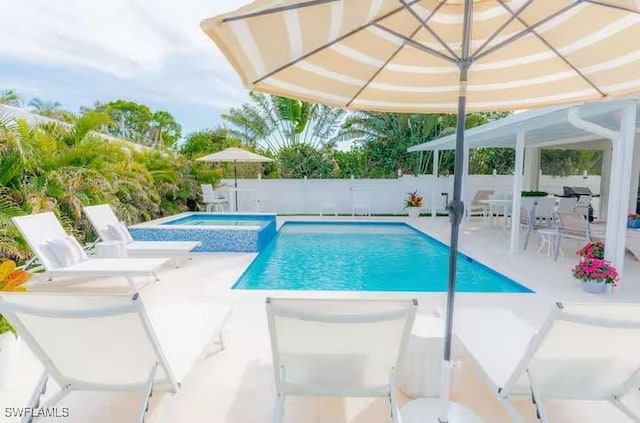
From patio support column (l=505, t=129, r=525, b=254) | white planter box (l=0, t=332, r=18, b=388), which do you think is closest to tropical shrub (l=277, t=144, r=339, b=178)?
patio support column (l=505, t=129, r=525, b=254)

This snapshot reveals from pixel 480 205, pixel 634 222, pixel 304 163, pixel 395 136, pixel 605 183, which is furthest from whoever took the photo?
pixel 395 136

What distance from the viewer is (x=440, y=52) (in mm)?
2609

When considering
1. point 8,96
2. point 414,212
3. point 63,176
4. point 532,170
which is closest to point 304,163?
point 414,212

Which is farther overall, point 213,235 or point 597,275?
point 213,235

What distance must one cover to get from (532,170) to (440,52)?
1481 cm

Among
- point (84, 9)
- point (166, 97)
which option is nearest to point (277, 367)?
point (84, 9)

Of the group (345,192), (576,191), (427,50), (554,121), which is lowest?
(345,192)

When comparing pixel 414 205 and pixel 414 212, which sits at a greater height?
pixel 414 205

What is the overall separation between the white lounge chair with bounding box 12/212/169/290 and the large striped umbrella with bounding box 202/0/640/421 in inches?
152

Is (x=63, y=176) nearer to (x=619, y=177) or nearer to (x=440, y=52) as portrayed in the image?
(x=440, y=52)

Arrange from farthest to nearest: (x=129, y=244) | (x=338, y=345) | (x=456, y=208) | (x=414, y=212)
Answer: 1. (x=414, y=212)
2. (x=129, y=244)
3. (x=456, y=208)
4. (x=338, y=345)

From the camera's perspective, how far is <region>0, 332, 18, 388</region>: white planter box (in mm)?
2896

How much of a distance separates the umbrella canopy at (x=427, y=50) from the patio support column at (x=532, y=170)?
13.5 meters

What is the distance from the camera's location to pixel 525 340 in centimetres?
297
